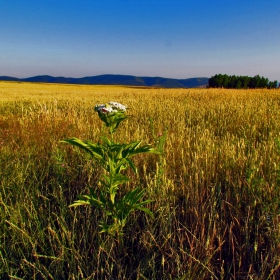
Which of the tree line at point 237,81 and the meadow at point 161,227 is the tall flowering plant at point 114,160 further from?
the tree line at point 237,81

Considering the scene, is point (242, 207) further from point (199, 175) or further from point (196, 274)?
point (196, 274)

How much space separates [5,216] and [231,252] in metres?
1.55

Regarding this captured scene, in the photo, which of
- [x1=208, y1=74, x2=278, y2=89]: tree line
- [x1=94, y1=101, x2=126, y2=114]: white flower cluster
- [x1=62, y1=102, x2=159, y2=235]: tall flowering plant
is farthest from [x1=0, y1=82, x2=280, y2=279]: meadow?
[x1=208, y1=74, x2=278, y2=89]: tree line

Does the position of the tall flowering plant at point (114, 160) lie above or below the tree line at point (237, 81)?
below

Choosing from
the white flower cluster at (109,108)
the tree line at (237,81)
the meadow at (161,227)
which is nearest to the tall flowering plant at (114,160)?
the white flower cluster at (109,108)

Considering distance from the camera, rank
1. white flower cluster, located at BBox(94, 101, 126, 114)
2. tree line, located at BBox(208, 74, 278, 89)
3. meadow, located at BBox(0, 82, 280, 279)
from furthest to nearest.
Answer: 1. tree line, located at BBox(208, 74, 278, 89)
2. white flower cluster, located at BBox(94, 101, 126, 114)
3. meadow, located at BBox(0, 82, 280, 279)

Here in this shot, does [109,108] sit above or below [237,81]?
below

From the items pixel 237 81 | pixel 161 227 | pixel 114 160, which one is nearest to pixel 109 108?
pixel 114 160

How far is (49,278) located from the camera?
155cm

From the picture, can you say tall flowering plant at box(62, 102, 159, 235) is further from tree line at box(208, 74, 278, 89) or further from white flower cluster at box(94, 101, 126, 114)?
tree line at box(208, 74, 278, 89)

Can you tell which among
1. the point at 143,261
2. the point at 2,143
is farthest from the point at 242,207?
the point at 2,143

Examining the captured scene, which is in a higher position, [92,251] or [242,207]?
[242,207]

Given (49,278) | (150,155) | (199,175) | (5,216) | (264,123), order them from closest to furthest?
(49,278)
(5,216)
(199,175)
(150,155)
(264,123)

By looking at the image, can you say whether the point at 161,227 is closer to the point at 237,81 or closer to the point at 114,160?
the point at 114,160
